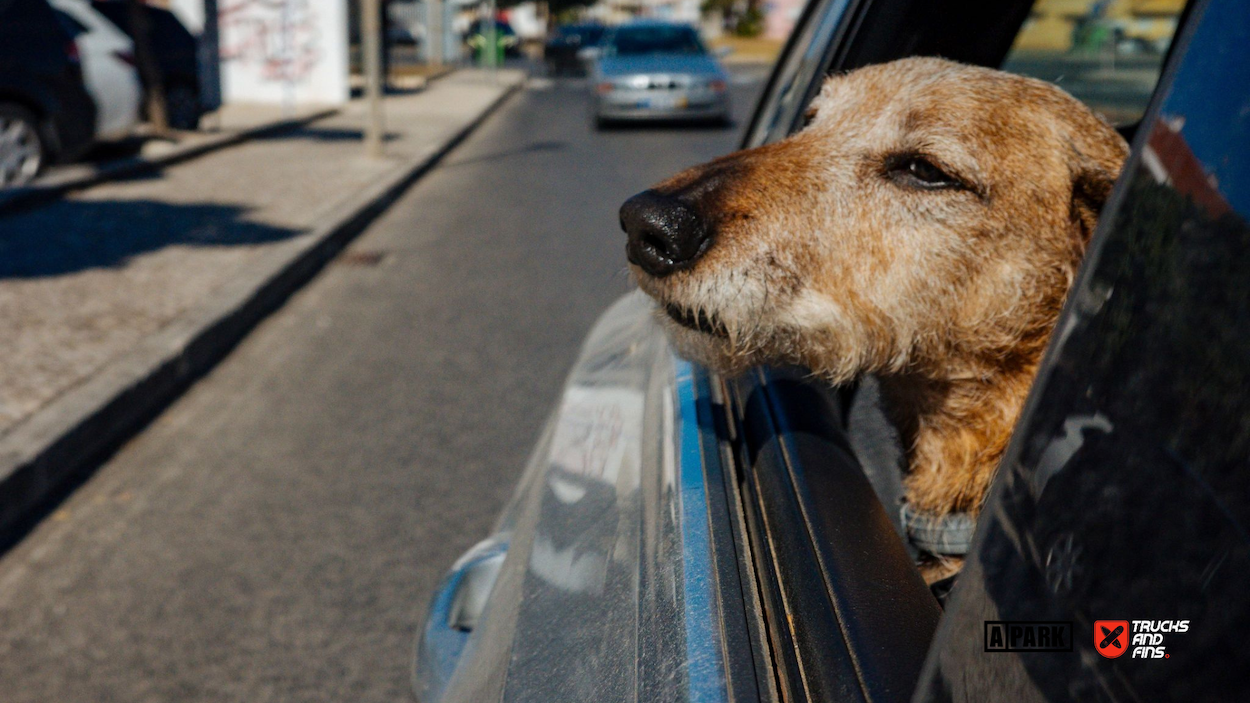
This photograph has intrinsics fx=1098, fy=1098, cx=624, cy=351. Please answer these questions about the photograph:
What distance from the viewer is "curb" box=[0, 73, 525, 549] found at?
14.0 feet

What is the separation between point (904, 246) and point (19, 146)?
35.3ft

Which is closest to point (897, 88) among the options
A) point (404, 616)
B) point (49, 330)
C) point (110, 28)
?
point (404, 616)

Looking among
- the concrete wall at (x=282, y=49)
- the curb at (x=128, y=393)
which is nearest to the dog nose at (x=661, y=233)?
the curb at (x=128, y=393)

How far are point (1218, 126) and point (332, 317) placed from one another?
22.6 ft

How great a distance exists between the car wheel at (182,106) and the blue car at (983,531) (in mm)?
14928

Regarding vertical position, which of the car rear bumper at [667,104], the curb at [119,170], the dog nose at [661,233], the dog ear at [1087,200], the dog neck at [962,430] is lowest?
the curb at [119,170]

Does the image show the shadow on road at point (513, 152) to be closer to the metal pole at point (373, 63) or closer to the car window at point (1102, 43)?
the metal pole at point (373, 63)

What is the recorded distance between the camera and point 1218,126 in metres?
0.75

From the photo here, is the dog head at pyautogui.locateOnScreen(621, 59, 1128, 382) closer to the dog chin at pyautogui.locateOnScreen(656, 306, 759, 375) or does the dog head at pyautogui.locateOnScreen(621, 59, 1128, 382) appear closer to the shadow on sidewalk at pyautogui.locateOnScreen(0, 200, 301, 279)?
the dog chin at pyautogui.locateOnScreen(656, 306, 759, 375)

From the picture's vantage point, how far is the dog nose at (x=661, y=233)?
169 centimetres

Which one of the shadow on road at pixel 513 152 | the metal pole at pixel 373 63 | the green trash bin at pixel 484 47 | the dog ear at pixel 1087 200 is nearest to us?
the dog ear at pixel 1087 200

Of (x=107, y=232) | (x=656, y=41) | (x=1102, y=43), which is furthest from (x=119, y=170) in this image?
(x=656, y=41)

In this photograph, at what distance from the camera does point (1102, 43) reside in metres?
4.30

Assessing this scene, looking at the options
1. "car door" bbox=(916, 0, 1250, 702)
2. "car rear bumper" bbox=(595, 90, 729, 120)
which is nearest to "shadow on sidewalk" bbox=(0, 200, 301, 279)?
"car door" bbox=(916, 0, 1250, 702)
